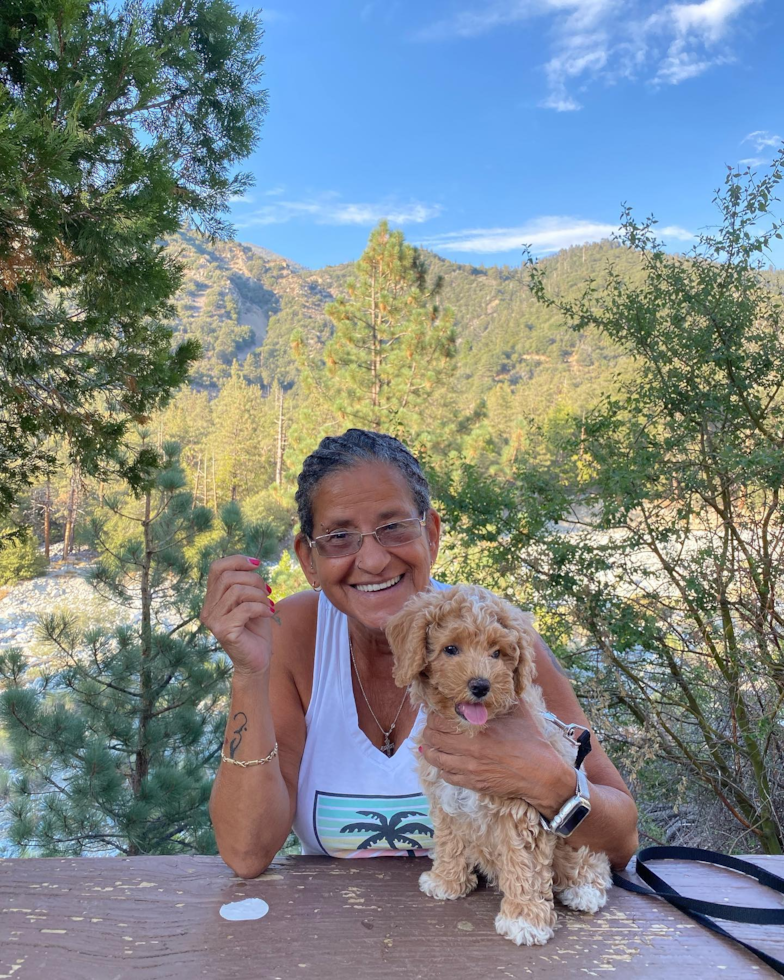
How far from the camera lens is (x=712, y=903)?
1530 millimetres

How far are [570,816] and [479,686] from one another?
14.6 inches

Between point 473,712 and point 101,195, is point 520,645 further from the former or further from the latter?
point 101,195

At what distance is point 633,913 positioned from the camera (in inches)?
60.0

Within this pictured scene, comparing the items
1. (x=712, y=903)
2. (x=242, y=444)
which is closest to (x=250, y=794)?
(x=712, y=903)

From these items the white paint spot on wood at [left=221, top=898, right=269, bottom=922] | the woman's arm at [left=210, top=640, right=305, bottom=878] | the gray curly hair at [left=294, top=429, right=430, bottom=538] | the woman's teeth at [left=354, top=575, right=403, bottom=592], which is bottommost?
the white paint spot on wood at [left=221, top=898, right=269, bottom=922]

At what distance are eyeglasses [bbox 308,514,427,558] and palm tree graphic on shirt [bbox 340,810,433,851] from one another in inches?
30.8

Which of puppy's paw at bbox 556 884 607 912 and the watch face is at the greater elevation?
the watch face

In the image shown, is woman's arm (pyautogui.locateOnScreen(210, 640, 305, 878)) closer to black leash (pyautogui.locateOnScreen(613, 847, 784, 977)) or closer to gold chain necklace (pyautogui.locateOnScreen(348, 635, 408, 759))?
gold chain necklace (pyautogui.locateOnScreen(348, 635, 408, 759))

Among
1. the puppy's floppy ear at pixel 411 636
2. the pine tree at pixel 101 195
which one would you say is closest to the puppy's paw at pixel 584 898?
the puppy's floppy ear at pixel 411 636

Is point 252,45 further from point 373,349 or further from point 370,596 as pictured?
point 373,349

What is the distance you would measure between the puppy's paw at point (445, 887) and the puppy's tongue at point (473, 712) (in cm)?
43

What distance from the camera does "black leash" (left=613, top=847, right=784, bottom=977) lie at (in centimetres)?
146

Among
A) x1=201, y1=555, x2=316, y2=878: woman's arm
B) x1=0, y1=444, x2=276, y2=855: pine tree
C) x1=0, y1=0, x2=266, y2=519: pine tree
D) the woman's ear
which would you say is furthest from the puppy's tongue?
x1=0, y1=444, x2=276, y2=855: pine tree

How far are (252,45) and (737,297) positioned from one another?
4.94 metres
